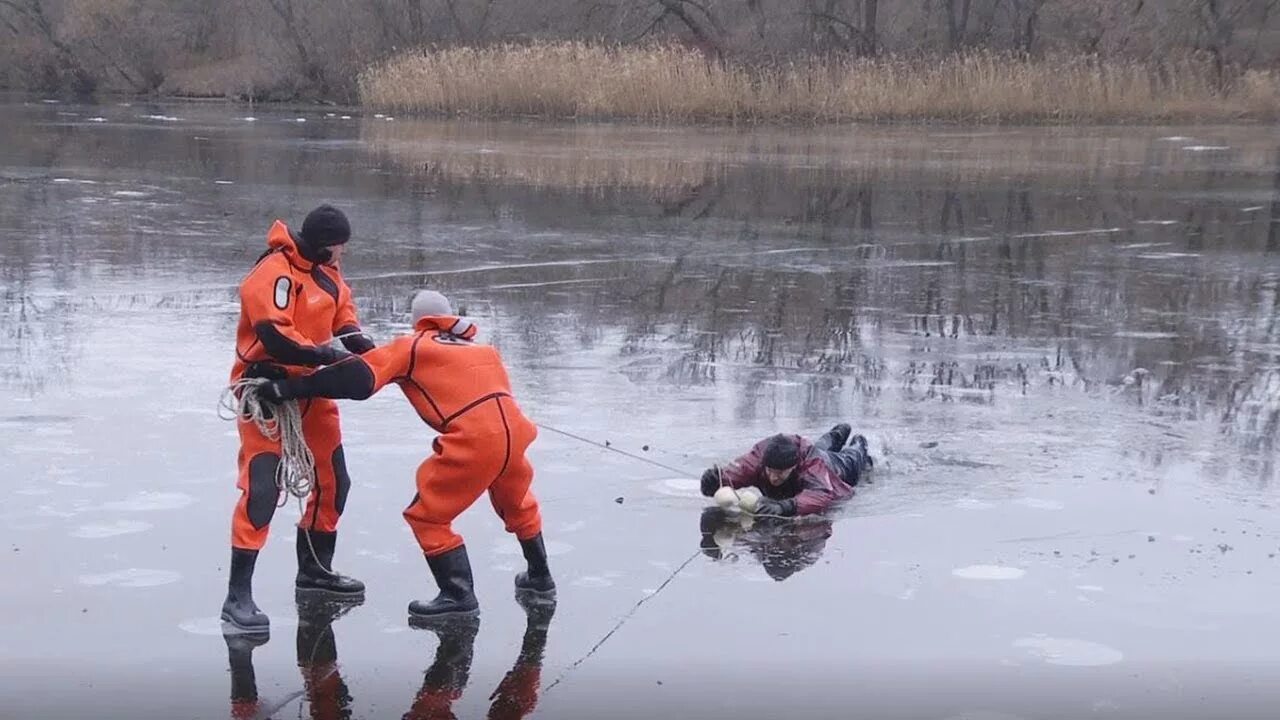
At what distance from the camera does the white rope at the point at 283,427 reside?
5980 millimetres

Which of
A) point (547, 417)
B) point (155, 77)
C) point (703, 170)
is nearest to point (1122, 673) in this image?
point (547, 417)

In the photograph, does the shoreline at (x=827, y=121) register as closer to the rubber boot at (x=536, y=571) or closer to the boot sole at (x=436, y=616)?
the rubber boot at (x=536, y=571)

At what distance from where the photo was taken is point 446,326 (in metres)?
6.08

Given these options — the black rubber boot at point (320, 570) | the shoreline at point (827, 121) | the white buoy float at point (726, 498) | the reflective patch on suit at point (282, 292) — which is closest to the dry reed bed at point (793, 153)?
the shoreline at point (827, 121)

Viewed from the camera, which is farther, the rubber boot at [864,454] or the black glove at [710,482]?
the rubber boot at [864,454]

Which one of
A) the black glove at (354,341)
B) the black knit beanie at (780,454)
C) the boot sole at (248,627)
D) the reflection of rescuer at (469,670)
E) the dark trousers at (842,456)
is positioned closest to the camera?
the reflection of rescuer at (469,670)

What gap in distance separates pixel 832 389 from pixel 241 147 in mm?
20783

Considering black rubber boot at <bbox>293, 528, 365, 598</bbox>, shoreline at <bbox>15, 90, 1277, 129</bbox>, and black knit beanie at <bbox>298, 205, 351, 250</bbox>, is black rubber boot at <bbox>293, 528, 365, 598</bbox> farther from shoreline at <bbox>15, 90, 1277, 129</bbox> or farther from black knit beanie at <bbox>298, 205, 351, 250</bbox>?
shoreline at <bbox>15, 90, 1277, 129</bbox>

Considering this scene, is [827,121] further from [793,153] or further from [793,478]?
[793,478]

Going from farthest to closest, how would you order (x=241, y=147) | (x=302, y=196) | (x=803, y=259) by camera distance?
(x=241, y=147)
(x=302, y=196)
(x=803, y=259)

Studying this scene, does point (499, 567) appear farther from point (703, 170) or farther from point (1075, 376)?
point (703, 170)

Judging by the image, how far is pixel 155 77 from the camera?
5384cm

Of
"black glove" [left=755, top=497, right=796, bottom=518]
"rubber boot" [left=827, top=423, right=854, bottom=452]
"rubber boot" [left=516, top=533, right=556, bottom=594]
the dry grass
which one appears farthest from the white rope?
the dry grass

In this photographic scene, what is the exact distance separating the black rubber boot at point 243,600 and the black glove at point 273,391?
20.7 inches
